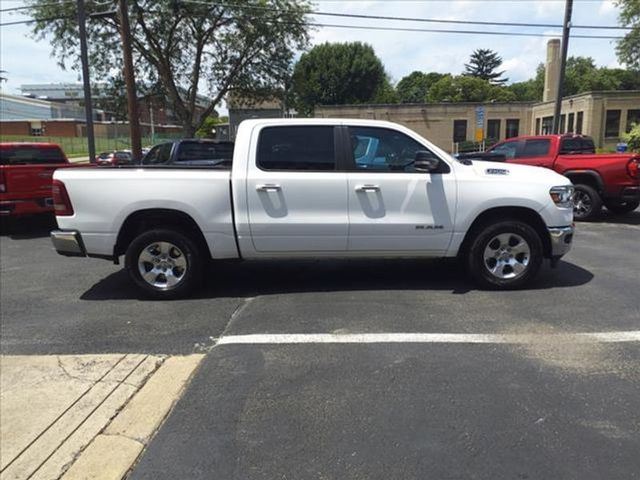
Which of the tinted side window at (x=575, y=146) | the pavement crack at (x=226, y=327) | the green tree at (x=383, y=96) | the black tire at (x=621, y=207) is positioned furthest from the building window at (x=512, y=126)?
the pavement crack at (x=226, y=327)

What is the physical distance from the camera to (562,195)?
20.1ft

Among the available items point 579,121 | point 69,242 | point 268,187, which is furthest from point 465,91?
point 69,242

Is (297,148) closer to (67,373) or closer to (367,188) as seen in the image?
(367,188)

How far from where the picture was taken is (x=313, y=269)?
7.36 m

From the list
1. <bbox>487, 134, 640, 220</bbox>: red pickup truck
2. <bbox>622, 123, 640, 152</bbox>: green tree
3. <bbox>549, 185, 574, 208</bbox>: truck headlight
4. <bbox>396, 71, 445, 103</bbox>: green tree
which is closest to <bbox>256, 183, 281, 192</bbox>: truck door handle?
<bbox>549, 185, 574, 208</bbox>: truck headlight

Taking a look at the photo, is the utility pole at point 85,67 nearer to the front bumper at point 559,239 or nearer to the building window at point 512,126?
the front bumper at point 559,239

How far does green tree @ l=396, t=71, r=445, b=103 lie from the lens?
3984 inches

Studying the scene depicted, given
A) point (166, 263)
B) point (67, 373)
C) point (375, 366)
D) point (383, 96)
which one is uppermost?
point (383, 96)

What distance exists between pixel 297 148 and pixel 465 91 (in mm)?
90156

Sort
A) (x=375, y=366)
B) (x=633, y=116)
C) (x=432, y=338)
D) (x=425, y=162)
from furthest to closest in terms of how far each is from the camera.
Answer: (x=633, y=116)
(x=425, y=162)
(x=432, y=338)
(x=375, y=366)

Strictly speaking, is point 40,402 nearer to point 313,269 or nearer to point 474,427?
point 474,427

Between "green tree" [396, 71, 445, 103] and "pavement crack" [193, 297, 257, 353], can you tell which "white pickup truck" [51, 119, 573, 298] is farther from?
"green tree" [396, 71, 445, 103]

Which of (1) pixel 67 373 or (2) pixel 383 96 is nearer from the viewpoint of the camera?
(1) pixel 67 373

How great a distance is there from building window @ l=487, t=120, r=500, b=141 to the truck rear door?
4998 cm
